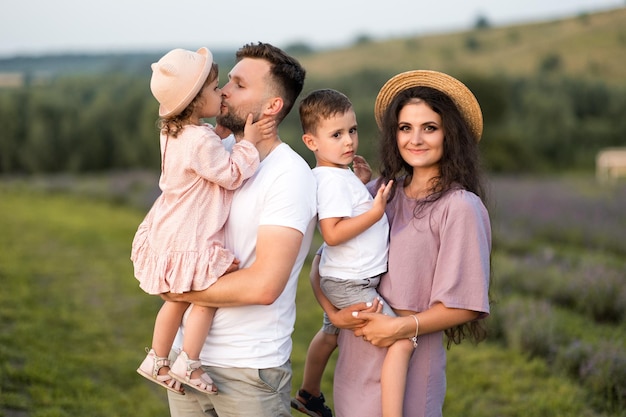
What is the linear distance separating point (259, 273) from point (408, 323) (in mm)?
640

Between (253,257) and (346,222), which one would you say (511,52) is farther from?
(253,257)

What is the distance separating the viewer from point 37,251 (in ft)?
44.7

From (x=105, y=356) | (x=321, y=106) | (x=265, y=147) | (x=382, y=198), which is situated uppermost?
(x=321, y=106)

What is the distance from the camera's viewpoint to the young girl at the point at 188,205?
3.00 metres

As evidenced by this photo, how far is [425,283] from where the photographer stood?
3.16 metres

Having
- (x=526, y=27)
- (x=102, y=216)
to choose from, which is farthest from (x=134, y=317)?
(x=526, y=27)

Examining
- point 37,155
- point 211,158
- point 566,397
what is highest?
point 211,158

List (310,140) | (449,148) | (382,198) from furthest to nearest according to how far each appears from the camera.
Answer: (310,140), (449,148), (382,198)

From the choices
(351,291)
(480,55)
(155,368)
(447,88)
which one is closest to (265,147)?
(351,291)

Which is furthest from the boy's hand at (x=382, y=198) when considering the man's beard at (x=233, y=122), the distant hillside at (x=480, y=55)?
the distant hillside at (x=480, y=55)

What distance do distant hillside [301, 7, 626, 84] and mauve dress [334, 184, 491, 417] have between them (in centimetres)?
1986

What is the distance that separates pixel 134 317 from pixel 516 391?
16.2 ft

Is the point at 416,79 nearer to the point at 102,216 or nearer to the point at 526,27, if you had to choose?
the point at 102,216

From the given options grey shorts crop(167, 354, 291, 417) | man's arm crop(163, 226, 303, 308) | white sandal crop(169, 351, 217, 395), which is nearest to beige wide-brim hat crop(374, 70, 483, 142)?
man's arm crop(163, 226, 303, 308)
